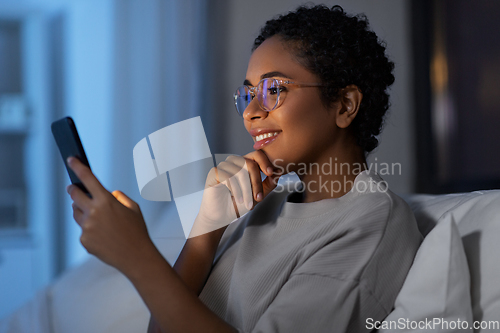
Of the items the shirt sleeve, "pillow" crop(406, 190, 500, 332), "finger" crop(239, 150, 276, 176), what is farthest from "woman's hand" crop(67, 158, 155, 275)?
"pillow" crop(406, 190, 500, 332)

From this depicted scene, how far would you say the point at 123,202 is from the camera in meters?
0.59

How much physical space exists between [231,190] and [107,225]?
39cm

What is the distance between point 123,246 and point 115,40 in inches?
73.3

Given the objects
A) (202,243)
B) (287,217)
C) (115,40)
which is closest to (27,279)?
(115,40)

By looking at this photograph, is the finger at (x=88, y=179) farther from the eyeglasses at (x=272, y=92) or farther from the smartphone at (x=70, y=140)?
the eyeglasses at (x=272, y=92)

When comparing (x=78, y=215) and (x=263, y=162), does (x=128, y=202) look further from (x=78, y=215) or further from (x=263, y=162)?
(x=263, y=162)

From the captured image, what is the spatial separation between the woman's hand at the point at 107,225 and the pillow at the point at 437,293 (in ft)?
1.46

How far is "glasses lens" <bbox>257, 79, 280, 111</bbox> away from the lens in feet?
2.91

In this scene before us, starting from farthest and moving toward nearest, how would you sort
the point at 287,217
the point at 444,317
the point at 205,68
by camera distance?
the point at 205,68, the point at 287,217, the point at 444,317

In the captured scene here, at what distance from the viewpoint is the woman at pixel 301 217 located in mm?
636

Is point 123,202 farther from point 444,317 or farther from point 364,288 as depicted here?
point 444,317

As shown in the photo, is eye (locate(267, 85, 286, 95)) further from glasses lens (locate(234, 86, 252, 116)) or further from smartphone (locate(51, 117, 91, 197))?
smartphone (locate(51, 117, 91, 197))

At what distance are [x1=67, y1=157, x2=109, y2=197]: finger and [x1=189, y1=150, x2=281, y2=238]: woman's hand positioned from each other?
1.24 ft

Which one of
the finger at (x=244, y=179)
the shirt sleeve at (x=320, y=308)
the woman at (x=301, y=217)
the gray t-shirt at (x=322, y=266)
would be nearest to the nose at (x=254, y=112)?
the woman at (x=301, y=217)
